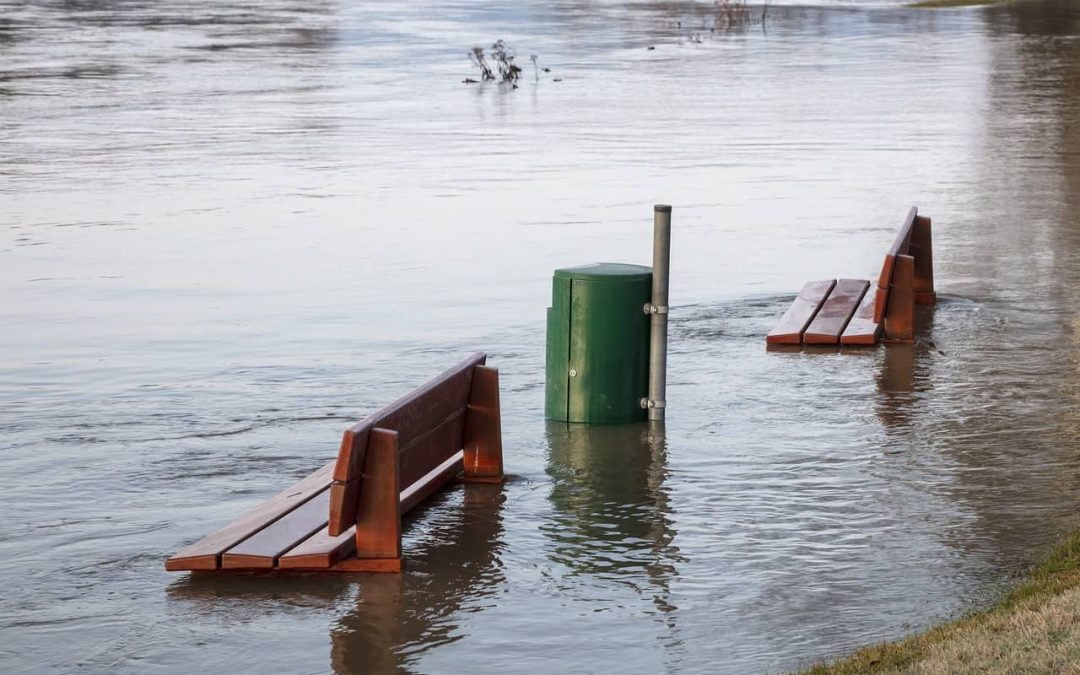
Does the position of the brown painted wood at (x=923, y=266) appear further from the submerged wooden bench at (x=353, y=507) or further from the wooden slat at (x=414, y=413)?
the submerged wooden bench at (x=353, y=507)

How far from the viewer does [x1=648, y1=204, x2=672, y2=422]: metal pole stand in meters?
8.66

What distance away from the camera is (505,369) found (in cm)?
1045

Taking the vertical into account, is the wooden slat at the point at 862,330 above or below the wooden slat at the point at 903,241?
below

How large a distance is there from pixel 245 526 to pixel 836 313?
552cm

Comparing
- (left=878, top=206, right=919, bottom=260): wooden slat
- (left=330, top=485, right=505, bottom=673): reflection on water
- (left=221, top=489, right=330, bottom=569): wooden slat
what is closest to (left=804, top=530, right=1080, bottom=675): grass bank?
(left=330, top=485, right=505, bottom=673): reflection on water

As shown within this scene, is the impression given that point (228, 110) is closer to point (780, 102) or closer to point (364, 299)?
point (780, 102)

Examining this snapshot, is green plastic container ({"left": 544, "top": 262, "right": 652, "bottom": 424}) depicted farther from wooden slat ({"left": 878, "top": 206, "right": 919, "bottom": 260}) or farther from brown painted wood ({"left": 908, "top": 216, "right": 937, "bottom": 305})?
brown painted wood ({"left": 908, "top": 216, "right": 937, "bottom": 305})

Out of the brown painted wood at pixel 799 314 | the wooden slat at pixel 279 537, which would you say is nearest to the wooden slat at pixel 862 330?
the brown painted wood at pixel 799 314

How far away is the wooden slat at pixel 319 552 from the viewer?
21.4 ft

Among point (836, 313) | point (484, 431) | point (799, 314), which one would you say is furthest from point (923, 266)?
point (484, 431)

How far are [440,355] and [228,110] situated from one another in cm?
2031

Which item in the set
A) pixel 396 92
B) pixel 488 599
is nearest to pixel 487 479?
pixel 488 599

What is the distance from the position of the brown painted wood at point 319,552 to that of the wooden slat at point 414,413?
0.96ft

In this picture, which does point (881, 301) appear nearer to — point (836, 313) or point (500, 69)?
point (836, 313)
